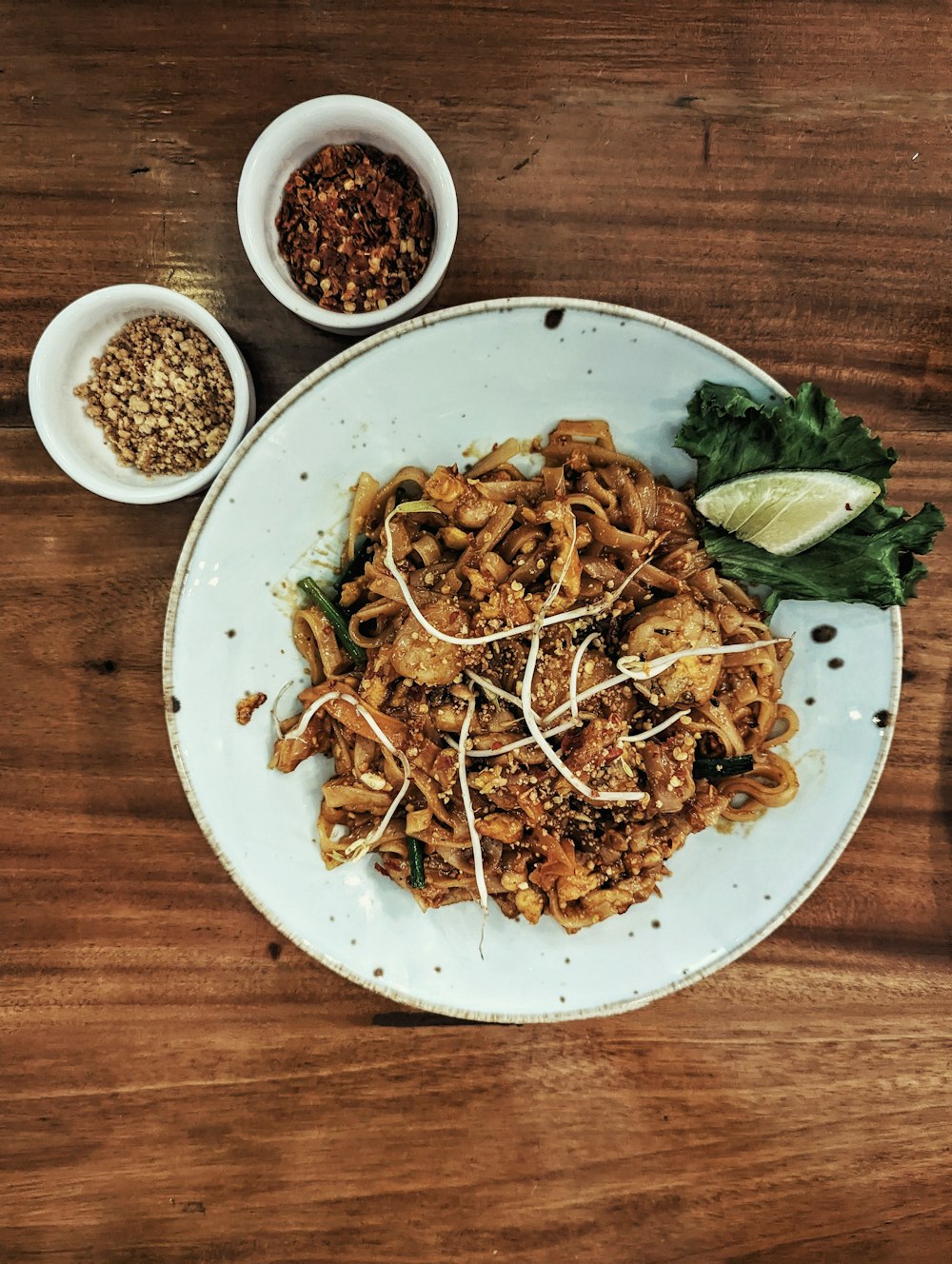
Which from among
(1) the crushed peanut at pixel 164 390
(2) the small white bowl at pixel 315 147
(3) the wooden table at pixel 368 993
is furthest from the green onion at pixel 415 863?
(2) the small white bowl at pixel 315 147

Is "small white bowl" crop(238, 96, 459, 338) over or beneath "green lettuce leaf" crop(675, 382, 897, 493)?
over

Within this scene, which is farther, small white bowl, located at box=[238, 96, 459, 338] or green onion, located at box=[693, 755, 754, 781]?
green onion, located at box=[693, 755, 754, 781]

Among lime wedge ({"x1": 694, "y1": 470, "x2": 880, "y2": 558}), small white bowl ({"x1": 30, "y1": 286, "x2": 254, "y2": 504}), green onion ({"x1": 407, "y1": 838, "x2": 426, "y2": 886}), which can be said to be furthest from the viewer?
green onion ({"x1": 407, "y1": 838, "x2": 426, "y2": 886})

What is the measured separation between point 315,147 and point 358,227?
0.28m

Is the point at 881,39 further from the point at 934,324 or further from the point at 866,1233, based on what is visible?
the point at 866,1233

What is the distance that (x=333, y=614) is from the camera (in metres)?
2.25

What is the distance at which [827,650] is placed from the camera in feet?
7.54

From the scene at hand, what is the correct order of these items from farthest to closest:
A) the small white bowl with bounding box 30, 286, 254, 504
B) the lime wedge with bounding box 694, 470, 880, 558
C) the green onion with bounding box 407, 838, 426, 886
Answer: the green onion with bounding box 407, 838, 426, 886, the small white bowl with bounding box 30, 286, 254, 504, the lime wedge with bounding box 694, 470, 880, 558

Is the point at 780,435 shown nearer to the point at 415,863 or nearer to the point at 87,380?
the point at 415,863

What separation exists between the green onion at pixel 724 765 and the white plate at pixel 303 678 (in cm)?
23

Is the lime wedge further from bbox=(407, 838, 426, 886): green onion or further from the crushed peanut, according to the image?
the crushed peanut

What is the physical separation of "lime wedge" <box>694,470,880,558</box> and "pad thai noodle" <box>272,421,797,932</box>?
0.49ft

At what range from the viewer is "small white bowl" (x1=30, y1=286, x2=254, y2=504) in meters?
2.14

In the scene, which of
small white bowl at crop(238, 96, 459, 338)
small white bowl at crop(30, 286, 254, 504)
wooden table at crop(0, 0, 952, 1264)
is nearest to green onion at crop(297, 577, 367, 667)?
small white bowl at crop(30, 286, 254, 504)
